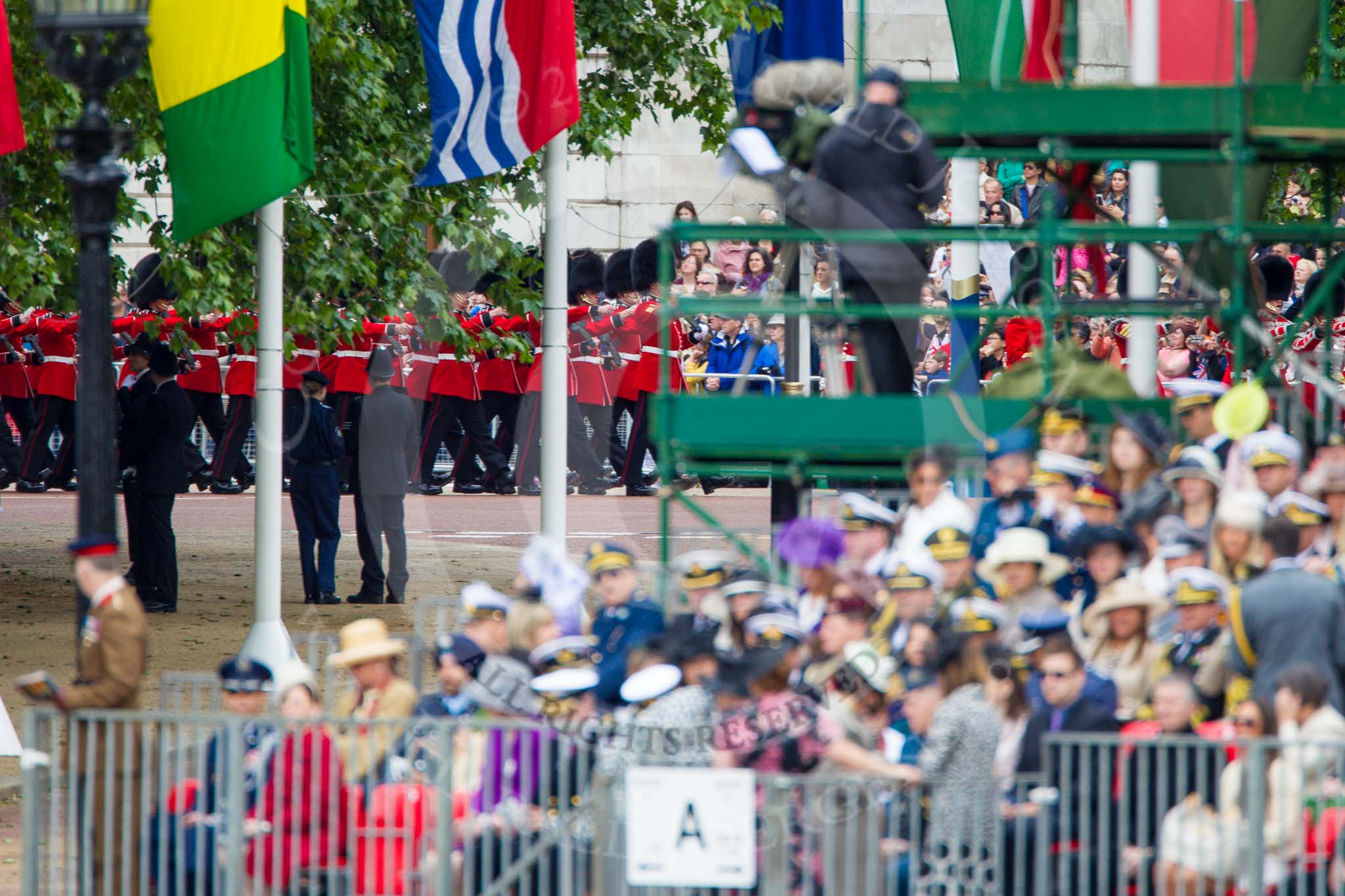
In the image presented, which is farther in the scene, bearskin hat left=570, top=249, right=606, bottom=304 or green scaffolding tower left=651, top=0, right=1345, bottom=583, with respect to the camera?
bearskin hat left=570, top=249, right=606, bottom=304

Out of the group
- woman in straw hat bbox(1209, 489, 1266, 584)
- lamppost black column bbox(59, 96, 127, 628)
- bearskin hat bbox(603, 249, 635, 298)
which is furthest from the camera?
bearskin hat bbox(603, 249, 635, 298)

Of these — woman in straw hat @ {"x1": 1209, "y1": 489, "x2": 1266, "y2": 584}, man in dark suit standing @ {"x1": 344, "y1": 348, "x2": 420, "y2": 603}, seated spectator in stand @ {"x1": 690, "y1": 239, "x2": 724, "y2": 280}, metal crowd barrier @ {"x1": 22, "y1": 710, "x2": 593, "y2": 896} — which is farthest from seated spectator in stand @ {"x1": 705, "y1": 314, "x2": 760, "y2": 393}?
metal crowd barrier @ {"x1": 22, "y1": 710, "x2": 593, "y2": 896}

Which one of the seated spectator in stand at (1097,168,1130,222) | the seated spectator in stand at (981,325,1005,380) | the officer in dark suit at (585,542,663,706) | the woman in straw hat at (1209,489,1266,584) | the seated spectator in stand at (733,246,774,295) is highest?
the seated spectator in stand at (1097,168,1130,222)

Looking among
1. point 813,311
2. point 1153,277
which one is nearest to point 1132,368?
point 1153,277

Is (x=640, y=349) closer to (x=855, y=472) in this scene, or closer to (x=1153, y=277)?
(x=1153, y=277)

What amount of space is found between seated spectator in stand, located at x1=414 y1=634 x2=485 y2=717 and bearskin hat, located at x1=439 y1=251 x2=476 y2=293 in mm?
10184

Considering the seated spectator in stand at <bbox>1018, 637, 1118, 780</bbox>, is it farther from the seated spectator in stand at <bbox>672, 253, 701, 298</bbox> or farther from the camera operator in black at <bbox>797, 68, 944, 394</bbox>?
the seated spectator in stand at <bbox>672, 253, 701, 298</bbox>

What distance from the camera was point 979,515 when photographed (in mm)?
10188

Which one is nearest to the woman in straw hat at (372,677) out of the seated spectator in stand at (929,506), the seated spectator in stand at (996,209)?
the seated spectator in stand at (929,506)

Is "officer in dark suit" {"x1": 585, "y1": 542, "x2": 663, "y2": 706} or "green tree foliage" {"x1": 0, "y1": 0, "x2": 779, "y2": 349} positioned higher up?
"green tree foliage" {"x1": 0, "y1": 0, "x2": 779, "y2": 349}

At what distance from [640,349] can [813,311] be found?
44.2 ft

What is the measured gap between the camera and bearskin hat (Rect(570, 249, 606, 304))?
2780 cm

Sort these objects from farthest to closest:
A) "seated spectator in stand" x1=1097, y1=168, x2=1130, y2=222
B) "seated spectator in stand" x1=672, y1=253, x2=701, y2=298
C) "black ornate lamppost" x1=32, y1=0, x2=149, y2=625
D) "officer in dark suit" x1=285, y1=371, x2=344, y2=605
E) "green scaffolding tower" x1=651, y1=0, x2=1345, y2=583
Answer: "seated spectator in stand" x1=1097, y1=168, x2=1130, y2=222
"seated spectator in stand" x1=672, y1=253, x2=701, y2=298
"officer in dark suit" x1=285, y1=371, x2=344, y2=605
"green scaffolding tower" x1=651, y1=0, x2=1345, y2=583
"black ornate lamppost" x1=32, y1=0, x2=149, y2=625

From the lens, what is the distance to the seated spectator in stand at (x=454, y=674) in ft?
29.1
